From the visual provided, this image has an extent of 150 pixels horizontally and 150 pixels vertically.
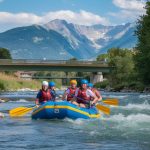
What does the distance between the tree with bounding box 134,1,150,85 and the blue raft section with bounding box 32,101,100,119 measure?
40093mm

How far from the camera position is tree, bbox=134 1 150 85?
61.2 metres

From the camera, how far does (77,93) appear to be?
69.2 ft

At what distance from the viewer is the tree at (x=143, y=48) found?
6122 cm

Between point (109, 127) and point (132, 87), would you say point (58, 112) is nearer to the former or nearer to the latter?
point (109, 127)

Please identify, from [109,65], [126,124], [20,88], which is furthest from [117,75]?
[126,124]

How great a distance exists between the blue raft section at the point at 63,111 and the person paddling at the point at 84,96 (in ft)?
2.35

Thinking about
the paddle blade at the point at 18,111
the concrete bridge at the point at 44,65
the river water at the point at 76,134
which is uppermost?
the concrete bridge at the point at 44,65

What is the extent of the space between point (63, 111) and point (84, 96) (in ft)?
5.17

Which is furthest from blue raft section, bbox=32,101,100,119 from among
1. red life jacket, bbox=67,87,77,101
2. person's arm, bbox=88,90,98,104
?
red life jacket, bbox=67,87,77,101

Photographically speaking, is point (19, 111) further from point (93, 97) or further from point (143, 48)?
point (143, 48)

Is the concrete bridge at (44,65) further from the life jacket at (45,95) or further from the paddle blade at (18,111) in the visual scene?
the life jacket at (45,95)

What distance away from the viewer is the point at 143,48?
204 ft

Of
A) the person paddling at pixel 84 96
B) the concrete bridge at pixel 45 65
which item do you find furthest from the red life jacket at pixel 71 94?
the concrete bridge at pixel 45 65

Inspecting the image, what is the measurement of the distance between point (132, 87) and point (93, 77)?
2158cm
